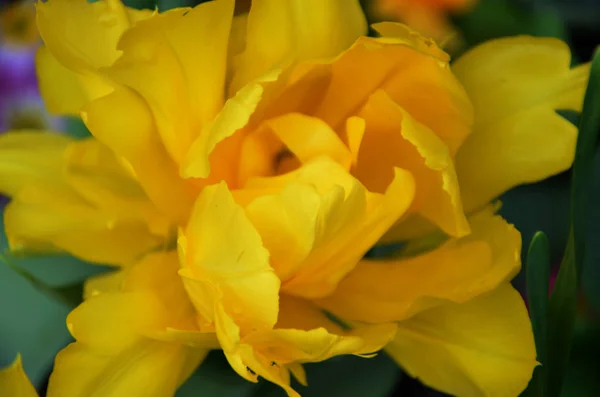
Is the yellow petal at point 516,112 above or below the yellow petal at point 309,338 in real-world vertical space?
above

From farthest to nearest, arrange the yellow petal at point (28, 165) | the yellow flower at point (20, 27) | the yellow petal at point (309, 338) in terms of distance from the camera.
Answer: the yellow flower at point (20, 27), the yellow petal at point (28, 165), the yellow petal at point (309, 338)

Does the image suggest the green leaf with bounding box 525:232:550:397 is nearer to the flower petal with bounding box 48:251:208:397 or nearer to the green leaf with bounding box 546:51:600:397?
the green leaf with bounding box 546:51:600:397

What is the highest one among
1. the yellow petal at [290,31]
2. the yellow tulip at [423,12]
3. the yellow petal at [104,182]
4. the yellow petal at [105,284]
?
the yellow petal at [290,31]

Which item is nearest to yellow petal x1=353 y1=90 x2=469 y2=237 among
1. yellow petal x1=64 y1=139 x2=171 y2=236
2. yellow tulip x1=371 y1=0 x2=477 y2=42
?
yellow petal x1=64 y1=139 x2=171 y2=236

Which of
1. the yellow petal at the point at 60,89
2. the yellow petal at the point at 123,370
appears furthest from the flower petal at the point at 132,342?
the yellow petal at the point at 60,89

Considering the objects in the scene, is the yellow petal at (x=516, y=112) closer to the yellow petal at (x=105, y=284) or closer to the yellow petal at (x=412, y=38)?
the yellow petal at (x=412, y=38)

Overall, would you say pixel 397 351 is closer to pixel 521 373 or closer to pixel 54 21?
pixel 521 373

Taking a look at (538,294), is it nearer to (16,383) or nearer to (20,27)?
(16,383)
